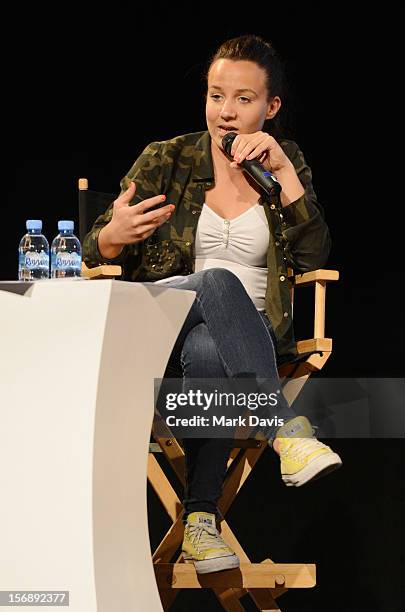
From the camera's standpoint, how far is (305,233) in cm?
234

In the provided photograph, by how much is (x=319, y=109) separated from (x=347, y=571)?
49.7 inches

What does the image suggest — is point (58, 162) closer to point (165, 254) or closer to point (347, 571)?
point (165, 254)

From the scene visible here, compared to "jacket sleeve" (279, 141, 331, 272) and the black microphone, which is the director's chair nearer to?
"jacket sleeve" (279, 141, 331, 272)

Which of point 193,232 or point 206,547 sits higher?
point 193,232

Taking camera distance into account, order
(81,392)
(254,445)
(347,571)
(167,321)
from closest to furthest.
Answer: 1. (81,392)
2. (167,321)
3. (254,445)
4. (347,571)

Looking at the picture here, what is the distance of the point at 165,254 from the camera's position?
7.77ft

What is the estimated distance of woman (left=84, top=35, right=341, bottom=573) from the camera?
2.03 metres

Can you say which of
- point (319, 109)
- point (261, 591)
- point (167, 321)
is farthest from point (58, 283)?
point (319, 109)

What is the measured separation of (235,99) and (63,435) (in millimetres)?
1007

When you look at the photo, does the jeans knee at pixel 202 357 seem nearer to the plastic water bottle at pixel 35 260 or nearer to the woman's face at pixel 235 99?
the plastic water bottle at pixel 35 260

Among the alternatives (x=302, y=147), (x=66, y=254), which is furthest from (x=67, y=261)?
(x=302, y=147)

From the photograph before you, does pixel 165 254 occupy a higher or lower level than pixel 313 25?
lower

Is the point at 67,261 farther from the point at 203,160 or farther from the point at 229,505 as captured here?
the point at 229,505

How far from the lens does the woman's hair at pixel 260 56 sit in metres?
2.45
